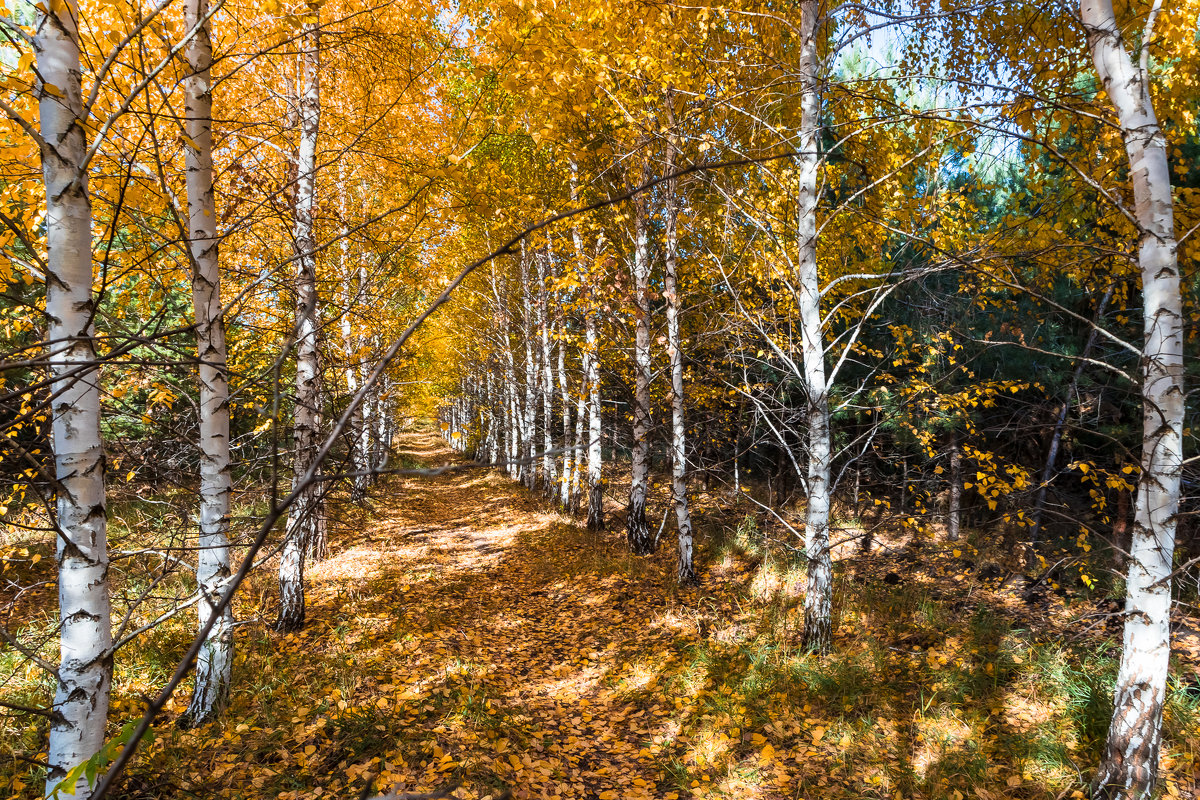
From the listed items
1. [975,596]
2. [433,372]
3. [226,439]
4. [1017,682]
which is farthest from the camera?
[433,372]

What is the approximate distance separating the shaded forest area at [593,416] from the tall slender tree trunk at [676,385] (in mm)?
49

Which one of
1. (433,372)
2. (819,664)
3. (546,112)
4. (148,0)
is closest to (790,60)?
(546,112)

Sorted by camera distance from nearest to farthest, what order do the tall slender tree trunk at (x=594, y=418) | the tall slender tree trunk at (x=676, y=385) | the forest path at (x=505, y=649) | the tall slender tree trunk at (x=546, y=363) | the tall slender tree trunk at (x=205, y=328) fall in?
the tall slender tree trunk at (x=205, y=328)
the forest path at (x=505, y=649)
the tall slender tree trunk at (x=676, y=385)
the tall slender tree trunk at (x=594, y=418)
the tall slender tree trunk at (x=546, y=363)

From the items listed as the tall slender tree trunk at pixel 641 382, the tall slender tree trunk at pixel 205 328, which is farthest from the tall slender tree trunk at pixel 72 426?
the tall slender tree trunk at pixel 641 382

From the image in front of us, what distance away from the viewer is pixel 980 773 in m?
3.73

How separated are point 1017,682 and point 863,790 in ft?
6.88

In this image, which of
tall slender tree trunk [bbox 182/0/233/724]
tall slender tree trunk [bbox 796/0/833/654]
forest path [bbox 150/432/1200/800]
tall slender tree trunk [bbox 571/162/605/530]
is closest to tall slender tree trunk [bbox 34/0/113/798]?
forest path [bbox 150/432/1200/800]

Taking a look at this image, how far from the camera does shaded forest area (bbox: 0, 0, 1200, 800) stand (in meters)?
2.19

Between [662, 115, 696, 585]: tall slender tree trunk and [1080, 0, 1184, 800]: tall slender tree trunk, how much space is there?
13.7 ft

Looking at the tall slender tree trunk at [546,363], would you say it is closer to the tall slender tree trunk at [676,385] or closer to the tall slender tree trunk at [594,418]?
the tall slender tree trunk at [594,418]

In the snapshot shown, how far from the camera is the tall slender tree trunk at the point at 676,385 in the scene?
6.76m

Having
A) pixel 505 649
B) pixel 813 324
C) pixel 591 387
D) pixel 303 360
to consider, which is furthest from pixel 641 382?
pixel 303 360

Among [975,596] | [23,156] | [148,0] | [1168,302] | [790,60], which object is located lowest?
[975,596]

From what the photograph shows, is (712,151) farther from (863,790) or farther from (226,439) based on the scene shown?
(863,790)
